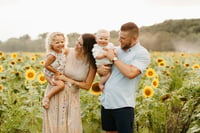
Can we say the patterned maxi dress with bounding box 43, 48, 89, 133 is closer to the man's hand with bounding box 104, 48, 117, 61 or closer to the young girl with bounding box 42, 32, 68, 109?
the young girl with bounding box 42, 32, 68, 109

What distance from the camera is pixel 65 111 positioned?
3.78 metres

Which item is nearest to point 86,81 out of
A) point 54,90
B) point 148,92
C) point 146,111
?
point 54,90

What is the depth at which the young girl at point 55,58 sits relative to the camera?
3.52 metres

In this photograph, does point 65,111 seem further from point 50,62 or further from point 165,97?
point 165,97

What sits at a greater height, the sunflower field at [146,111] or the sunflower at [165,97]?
the sunflower at [165,97]

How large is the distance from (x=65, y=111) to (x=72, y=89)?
218 millimetres

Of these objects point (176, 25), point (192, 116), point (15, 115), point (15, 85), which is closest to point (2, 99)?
point (15, 115)

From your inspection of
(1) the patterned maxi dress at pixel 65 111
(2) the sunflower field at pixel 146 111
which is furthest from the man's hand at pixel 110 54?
(2) the sunflower field at pixel 146 111

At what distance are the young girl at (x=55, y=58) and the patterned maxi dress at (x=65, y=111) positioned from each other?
0.07 metres

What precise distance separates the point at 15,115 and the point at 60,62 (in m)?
1.47

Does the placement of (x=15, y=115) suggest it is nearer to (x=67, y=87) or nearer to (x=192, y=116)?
(x=67, y=87)

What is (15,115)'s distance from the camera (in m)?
4.78

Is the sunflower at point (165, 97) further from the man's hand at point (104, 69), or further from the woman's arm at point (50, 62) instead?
the woman's arm at point (50, 62)

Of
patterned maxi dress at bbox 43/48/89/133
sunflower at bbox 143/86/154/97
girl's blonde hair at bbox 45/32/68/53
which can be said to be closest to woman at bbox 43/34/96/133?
patterned maxi dress at bbox 43/48/89/133
